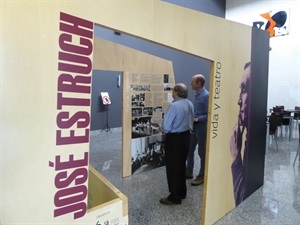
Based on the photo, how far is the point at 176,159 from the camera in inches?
115

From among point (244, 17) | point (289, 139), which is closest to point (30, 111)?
point (289, 139)

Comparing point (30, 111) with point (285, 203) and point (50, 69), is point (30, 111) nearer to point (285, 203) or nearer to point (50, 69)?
point (50, 69)

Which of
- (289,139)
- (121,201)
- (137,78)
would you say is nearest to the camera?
(121,201)

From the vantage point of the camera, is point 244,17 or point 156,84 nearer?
point 156,84

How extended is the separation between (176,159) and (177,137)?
0.87 ft

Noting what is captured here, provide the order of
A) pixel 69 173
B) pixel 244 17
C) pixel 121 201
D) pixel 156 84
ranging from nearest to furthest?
pixel 69 173
pixel 121 201
pixel 156 84
pixel 244 17

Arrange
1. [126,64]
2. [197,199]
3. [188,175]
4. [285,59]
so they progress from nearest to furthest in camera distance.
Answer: [197,199]
[126,64]
[188,175]
[285,59]

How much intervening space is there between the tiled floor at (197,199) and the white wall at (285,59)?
13.9 feet

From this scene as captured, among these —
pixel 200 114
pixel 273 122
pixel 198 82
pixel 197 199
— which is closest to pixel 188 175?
pixel 197 199

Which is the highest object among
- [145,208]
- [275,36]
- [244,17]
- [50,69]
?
[244,17]

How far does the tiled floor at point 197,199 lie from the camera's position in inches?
105

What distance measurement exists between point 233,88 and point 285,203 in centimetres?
166

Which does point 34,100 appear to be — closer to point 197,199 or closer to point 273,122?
point 197,199

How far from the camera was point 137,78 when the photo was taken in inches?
156
